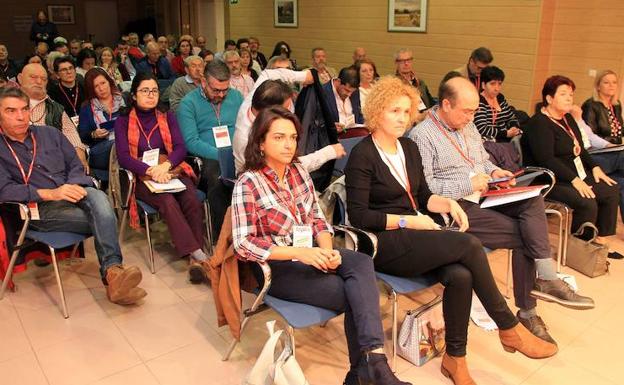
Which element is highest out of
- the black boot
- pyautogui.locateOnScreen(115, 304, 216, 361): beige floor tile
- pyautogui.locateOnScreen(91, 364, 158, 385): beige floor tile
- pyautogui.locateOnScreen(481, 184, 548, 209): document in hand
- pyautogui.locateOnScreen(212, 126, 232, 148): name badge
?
pyautogui.locateOnScreen(212, 126, 232, 148): name badge

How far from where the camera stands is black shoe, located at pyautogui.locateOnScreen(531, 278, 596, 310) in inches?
106

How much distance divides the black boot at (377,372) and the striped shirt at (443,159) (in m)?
1.16

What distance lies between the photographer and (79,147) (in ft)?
12.6

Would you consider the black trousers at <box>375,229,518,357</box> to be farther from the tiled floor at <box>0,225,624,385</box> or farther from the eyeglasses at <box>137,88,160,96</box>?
the eyeglasses at <box>137,88,160,96</box>

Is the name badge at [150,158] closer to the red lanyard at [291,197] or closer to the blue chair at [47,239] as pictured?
the blue chair at [47,239]

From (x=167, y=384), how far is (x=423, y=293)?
1.63 metres

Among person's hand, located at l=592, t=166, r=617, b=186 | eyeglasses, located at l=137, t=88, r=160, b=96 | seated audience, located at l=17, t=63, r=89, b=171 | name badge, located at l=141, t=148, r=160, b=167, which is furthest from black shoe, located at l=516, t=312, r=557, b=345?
seated audience, located at l=17, t=63, r=89, b=171

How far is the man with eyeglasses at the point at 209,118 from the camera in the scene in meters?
3.82

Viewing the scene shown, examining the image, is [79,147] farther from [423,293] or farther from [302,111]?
[423,293]

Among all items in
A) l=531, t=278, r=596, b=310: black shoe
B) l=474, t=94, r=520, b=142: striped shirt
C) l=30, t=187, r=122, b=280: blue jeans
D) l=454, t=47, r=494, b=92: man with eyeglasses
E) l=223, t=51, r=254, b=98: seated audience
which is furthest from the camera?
l=223, t=51, r=254, b=98: seated audience

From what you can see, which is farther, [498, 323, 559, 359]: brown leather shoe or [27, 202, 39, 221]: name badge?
[27, 202, 39, 221]: name badge


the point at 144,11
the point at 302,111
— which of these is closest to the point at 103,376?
the point at 302,111

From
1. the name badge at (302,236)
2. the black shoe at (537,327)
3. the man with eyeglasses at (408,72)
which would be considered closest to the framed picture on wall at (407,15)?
the man with eyeglasses at (408,72)

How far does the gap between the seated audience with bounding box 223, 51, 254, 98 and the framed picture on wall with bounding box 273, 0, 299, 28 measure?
Result: 13.6 feet
